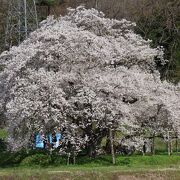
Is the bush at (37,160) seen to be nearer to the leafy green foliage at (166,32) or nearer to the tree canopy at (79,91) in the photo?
the tree canopy at (79,91)

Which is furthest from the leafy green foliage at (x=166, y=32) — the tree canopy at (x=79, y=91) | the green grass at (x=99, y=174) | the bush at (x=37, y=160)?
the green grass at (x=99, y=174)

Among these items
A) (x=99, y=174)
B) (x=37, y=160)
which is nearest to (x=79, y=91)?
(x=37, y=160)

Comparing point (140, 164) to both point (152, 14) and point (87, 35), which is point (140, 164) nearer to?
point (87, 35)

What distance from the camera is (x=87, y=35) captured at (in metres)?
17.2

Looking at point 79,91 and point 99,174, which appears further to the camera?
point 79,91

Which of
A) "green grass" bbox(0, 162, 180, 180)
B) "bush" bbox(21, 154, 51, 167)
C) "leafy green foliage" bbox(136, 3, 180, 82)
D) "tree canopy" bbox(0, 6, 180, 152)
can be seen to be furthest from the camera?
"leafy green foliage" bbox(136, 3, 180, 82)

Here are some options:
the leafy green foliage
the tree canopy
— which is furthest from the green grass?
the leafy green foliage

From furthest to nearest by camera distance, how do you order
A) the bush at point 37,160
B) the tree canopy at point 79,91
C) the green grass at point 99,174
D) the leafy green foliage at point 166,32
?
the leafy green foliage at point 166,32 < the bush at point 37,160 < the tree canopy at point 79,91 < the green grass at point 99,174

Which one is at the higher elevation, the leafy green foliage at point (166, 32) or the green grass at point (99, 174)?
the leafy green foliage at point (166, 32)

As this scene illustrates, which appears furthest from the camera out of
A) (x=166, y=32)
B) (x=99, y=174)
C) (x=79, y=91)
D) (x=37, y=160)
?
(x=166, y=32)

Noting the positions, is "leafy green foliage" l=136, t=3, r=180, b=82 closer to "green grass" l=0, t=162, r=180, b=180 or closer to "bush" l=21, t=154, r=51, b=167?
"bush" l=21, t=154, r=51, b=167

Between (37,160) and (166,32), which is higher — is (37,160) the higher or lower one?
the lower one

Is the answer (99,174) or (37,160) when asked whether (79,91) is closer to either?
(37,160)

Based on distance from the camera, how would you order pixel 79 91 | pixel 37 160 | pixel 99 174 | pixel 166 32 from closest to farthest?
pixel 99 174, pixel 79 91, pixel 37 160, pixel 166 32
